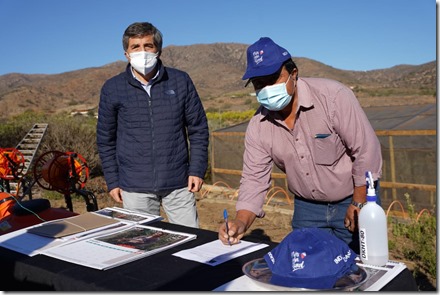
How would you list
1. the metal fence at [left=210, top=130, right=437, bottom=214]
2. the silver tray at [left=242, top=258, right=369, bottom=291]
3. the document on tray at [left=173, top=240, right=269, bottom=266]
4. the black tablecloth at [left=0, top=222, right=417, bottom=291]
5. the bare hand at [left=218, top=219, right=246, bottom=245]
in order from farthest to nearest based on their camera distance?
the metal fence at [left=210, top=130, right=437, bottom=214]
the bare hand at [left=218, top=219, right=246, bottom=245]
the document on tray at [left=173, top=240, right=269, bottom=266]
the black tablecloth at [left=0, top=222, right=417, bottom=291]
the silver tray at [left=242, top=258, right=369, bottom=291]

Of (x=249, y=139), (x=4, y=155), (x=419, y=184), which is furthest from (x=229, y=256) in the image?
(x=419, y=184)

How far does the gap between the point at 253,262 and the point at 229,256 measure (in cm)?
19

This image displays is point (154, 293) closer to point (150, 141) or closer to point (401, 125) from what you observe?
point (150, 141)

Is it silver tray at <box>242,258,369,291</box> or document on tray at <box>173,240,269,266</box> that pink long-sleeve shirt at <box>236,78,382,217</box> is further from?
silver tray at <box>242,258,369,291</box>

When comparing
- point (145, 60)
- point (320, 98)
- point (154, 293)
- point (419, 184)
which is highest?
point (145, 60)

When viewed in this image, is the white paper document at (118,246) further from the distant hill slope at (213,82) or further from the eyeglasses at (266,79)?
the distant hill slope at (213,82)

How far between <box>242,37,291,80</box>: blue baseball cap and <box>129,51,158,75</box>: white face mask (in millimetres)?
1052

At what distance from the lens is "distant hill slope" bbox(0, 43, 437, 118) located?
140ft

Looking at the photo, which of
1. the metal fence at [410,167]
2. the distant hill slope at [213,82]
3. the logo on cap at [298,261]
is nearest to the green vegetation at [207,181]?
the metal fence at [410,167]

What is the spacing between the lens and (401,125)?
890cm

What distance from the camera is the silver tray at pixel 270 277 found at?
1.66 meters

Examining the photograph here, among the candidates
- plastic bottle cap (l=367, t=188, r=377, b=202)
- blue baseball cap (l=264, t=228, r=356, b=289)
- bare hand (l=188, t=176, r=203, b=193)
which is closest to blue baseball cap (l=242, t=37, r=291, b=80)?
plastic bottle cap (l=367, t=188, r=377, b=202)

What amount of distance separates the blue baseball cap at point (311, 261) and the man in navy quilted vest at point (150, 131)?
1676 mm

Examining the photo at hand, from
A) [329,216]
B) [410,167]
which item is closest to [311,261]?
[329,216]
